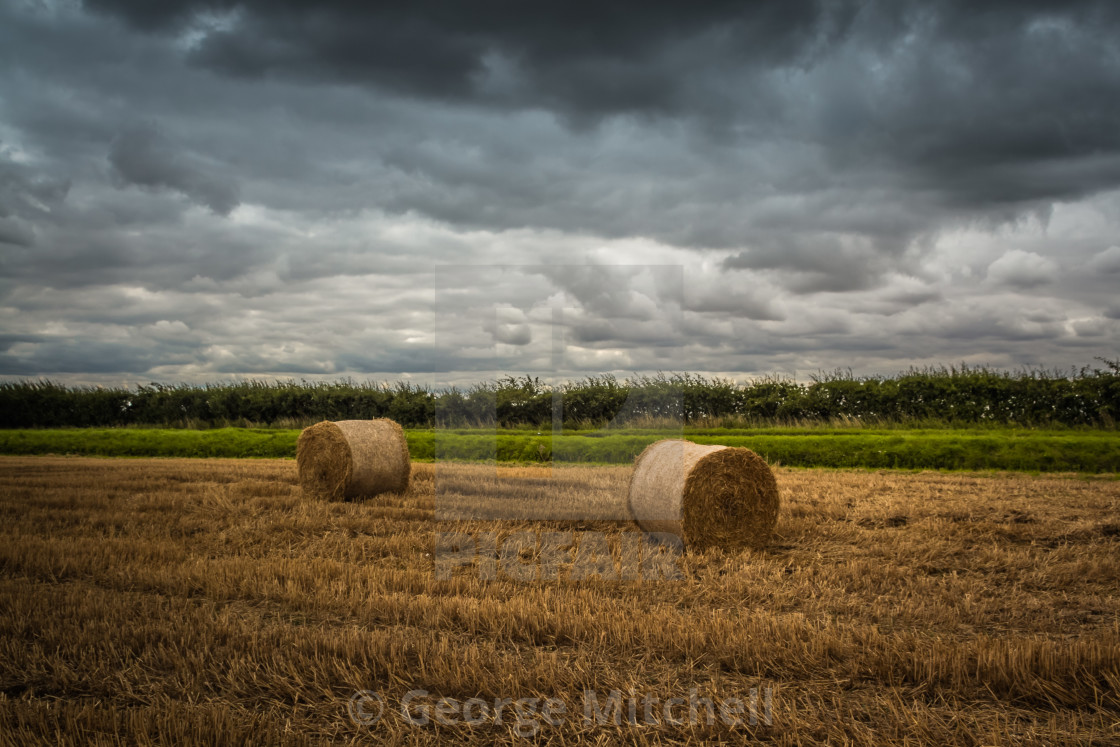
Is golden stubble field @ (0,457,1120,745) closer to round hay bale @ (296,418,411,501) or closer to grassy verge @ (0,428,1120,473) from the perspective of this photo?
round hay bale @ (296,418,411,501)

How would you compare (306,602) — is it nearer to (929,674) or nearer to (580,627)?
(580,627)

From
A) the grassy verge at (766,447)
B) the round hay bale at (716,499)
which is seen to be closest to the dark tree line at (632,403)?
the grassy verge at (766,447)

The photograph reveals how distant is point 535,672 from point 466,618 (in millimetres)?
1241

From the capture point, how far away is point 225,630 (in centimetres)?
508

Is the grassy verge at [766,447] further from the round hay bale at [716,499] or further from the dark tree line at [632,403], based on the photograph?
the round hay bale at [716,499]

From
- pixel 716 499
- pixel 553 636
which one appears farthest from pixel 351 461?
pixel 553 636

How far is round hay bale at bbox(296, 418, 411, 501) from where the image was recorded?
1156 cm

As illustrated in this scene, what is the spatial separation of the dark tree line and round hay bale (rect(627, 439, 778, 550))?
6.11 meters

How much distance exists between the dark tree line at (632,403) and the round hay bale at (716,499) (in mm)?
6110

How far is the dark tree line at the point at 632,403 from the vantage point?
74.0ft

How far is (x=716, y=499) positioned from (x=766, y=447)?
39.4 feet

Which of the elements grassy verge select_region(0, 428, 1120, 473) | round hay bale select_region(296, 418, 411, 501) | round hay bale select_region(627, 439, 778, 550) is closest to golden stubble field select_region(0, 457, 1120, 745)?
round hay bale select_region(627, 439, 778, 550)

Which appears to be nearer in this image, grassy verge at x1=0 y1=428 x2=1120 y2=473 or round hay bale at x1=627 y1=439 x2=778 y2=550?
round hay bale at x1=627 y1=439 x2=778 y2=550

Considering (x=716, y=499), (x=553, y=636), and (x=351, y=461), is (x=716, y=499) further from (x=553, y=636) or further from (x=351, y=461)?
(x=351, y=461)
